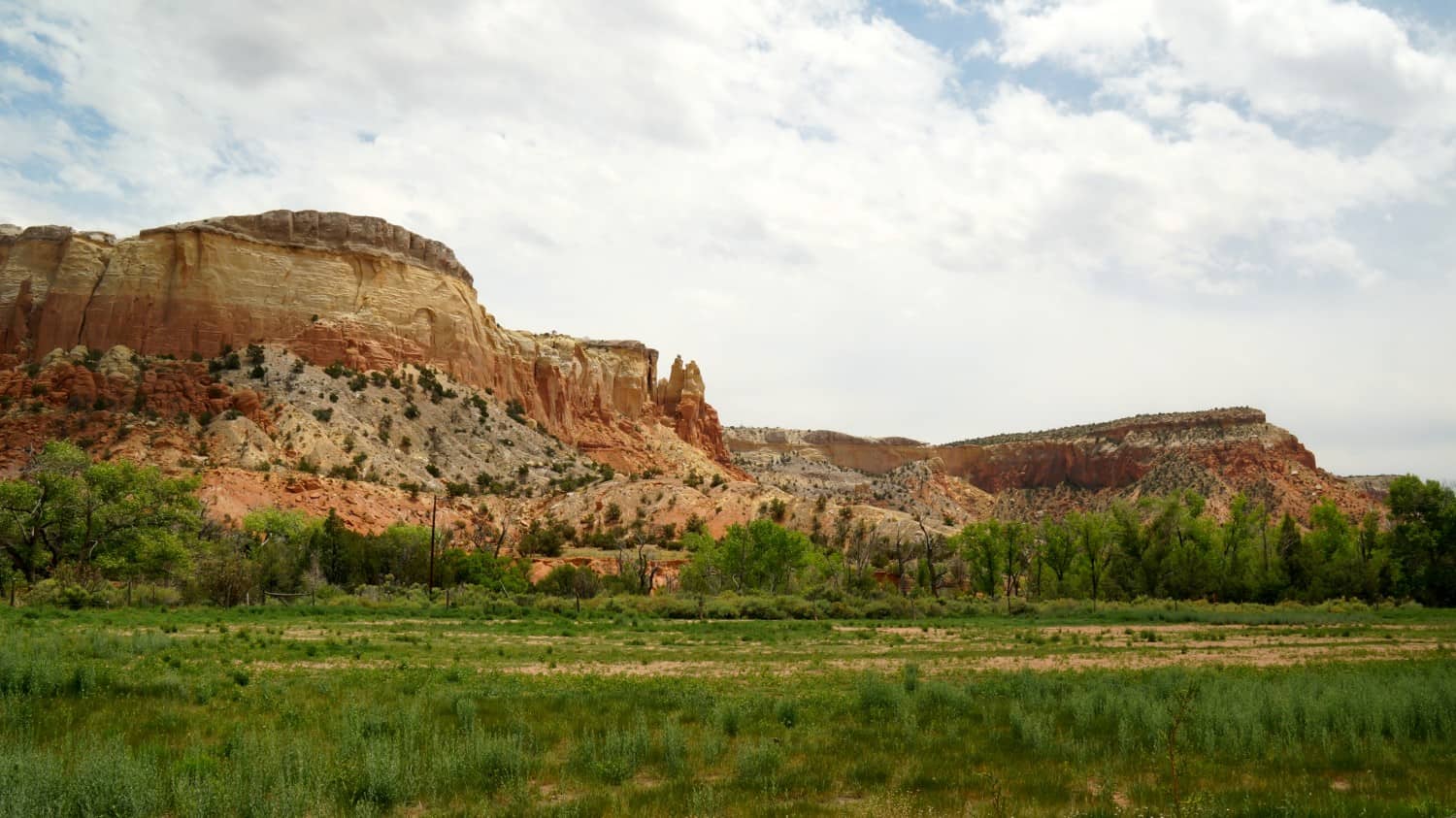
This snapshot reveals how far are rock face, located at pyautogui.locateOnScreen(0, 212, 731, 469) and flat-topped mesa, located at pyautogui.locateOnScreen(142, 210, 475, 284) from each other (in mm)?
136

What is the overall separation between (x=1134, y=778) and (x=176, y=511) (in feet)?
144

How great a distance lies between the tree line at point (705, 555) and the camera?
40.5 metres

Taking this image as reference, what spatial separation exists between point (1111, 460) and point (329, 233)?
108 m

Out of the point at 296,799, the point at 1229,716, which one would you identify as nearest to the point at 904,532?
the point at 1229,716

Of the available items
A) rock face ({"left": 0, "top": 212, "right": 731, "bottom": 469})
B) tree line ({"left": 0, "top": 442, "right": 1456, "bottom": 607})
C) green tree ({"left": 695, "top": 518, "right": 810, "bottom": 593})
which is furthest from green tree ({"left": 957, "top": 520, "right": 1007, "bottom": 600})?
rock face ({"left": 0, "top": 212, "right": 731, "bottom": 469})

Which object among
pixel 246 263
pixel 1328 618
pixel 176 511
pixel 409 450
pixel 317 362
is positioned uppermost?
pixel 246 263

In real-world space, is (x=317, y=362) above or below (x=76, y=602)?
above

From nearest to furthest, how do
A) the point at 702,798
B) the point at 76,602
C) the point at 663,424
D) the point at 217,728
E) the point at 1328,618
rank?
1. the point at 702,798
2. the point at 217,728
3. the point at 76,602
4. the point at 1328,618
5. the point at 663,424

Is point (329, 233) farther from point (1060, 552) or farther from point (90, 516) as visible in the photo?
point (1060, 552)

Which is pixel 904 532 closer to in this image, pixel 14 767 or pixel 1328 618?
pixel 1328 618

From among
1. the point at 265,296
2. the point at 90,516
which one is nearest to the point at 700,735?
the point at 90,516

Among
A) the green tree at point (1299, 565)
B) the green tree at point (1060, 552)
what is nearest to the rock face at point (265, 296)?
the green tree at point (1060, 552)

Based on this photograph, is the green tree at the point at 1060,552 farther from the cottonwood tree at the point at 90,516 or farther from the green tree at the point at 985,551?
the cottonwood tree at the point at 90,516

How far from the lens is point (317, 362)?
88375mm
